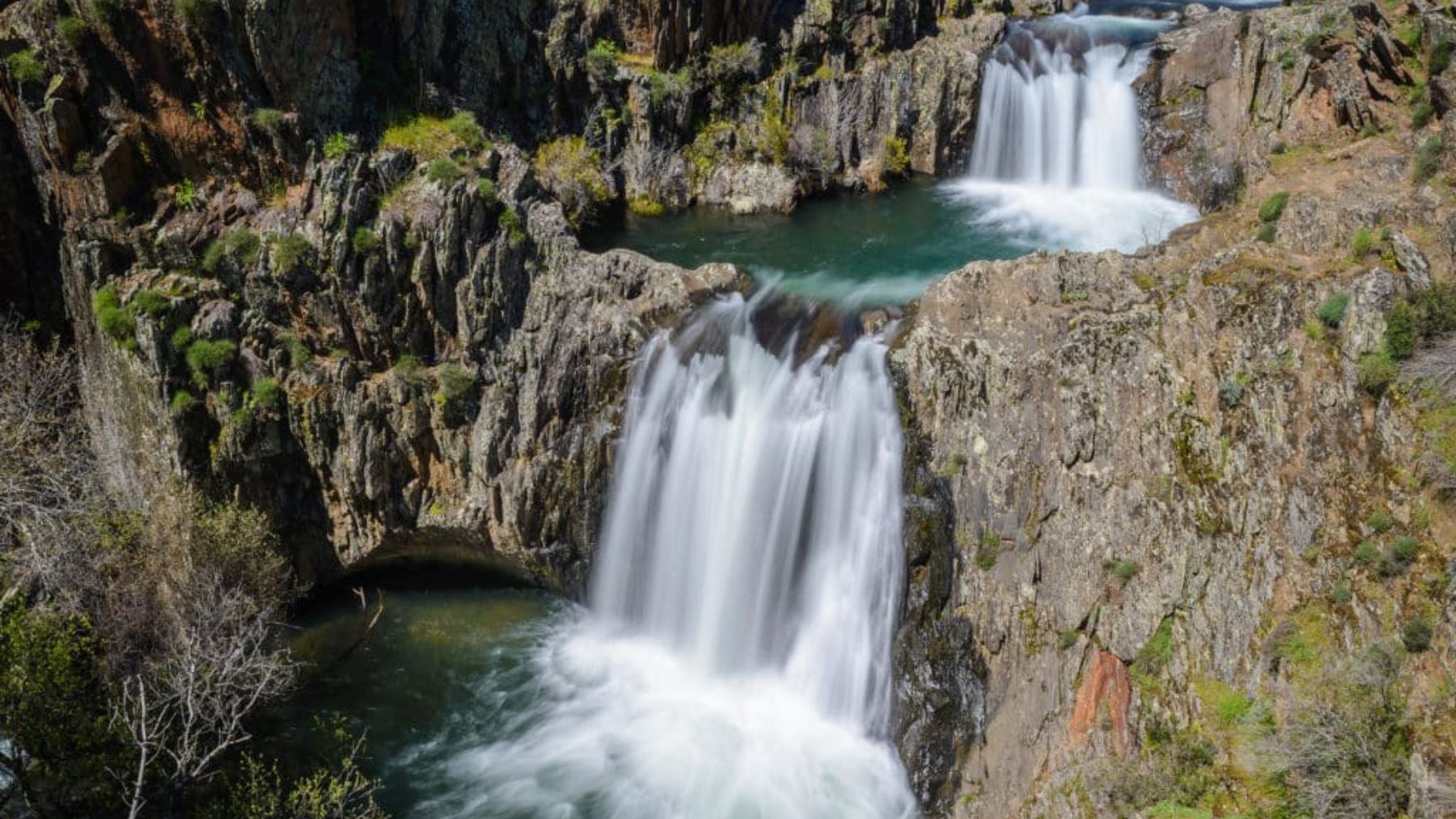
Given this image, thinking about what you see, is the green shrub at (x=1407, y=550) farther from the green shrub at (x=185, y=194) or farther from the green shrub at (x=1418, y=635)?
the green shrub at (x=185, y=194)

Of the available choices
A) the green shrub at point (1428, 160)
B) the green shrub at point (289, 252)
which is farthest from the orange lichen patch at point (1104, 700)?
the green shrub at point (289, 252)

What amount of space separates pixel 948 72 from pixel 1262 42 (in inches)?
402

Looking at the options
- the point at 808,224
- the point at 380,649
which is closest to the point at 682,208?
the point at 808,224

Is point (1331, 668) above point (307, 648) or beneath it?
above

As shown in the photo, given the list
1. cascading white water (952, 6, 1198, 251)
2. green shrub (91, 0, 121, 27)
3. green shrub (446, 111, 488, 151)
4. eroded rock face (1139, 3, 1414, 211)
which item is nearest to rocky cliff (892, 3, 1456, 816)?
eroded rock face (1139, 3, 1414, 211)

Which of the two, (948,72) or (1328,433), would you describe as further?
(948,72)

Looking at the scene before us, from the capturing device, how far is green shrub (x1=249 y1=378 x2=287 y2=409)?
76.5 ft

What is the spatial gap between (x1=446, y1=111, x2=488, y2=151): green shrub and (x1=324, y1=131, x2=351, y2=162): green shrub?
2901 mm

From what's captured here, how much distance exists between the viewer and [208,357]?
22891mm

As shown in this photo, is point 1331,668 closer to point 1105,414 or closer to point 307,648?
point 1105,414

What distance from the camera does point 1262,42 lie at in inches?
1107

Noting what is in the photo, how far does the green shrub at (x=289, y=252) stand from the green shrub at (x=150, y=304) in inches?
101

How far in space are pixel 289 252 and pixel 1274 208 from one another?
22.0 metres

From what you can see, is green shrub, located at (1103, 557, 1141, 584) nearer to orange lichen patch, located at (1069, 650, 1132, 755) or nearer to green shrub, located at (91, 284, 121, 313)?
orange lichen patch, located at (1069, 650, 1132, 755)
